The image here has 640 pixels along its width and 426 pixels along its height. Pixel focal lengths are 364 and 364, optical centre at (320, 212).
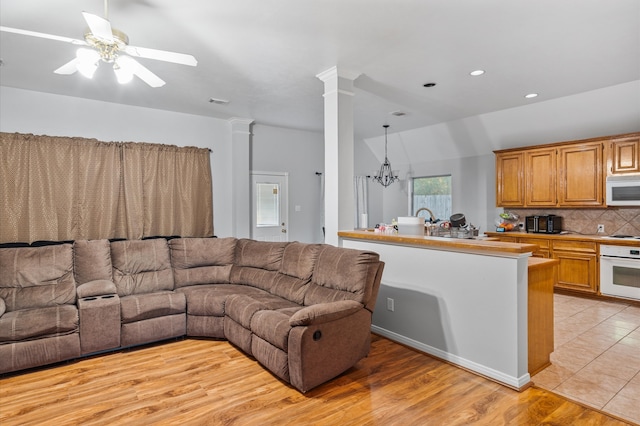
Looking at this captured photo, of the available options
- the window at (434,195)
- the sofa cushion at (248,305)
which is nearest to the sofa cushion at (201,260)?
the sofa cushion at (248,305)

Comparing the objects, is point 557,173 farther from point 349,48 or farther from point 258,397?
point 258,397

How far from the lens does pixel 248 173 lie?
6.35 metres

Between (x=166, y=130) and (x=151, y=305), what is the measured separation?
10.1 feet

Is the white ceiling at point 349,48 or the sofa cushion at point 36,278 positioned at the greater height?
the white ceiling at point 349,48

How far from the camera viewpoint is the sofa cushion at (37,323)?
119 inches

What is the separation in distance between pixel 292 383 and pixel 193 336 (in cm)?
169

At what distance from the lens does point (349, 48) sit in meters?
3.44

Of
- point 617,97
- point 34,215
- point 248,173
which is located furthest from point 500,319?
point 34,215

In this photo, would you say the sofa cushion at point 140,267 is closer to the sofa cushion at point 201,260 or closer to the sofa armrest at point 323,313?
the sofa cushion at point 201,260

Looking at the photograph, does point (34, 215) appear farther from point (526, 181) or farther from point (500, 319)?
point (526, 181)

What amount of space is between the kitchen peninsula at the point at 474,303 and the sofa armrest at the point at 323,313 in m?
0.81

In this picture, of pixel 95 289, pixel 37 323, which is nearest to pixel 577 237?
pixel 95 289

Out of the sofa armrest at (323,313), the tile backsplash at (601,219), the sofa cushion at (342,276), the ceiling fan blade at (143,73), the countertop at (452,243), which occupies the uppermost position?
the ceiling fan blade at (143,73)

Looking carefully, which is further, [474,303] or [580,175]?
[580,175]
